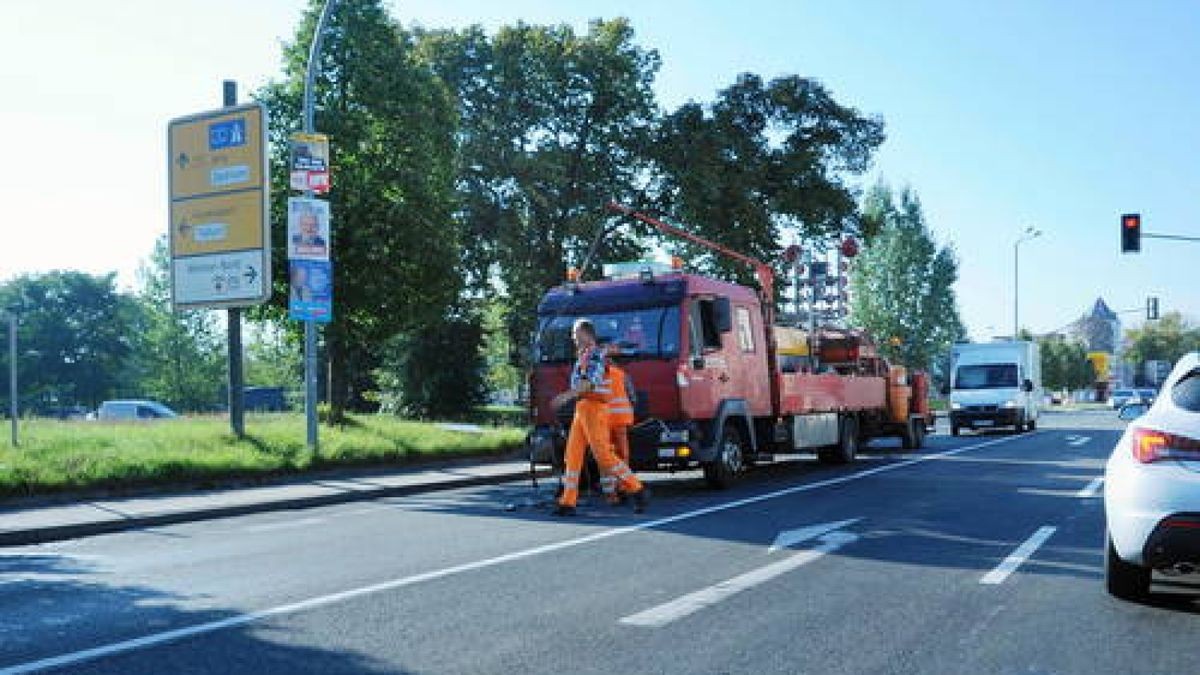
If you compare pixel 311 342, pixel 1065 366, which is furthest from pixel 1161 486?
pixel 1065 366

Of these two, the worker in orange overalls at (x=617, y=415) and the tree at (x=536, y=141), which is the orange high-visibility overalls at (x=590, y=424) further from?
the tree at (x=536, y=141)

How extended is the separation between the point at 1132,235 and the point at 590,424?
26583 millimetres

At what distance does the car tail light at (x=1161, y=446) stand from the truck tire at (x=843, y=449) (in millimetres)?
13158

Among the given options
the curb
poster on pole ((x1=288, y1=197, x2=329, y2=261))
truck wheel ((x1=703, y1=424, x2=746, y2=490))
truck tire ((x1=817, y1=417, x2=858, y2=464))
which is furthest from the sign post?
truck tire ((x1=817, y1=417, x2=858, y2=464))

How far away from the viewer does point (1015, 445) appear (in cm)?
2559

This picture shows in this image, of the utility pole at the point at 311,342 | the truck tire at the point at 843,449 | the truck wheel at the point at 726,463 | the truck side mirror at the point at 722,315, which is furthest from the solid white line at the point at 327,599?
the utility pole at the point at 311,342

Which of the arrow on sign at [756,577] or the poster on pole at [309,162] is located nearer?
the arrow on sign at [756,577]

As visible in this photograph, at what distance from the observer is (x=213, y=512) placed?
12.4 m

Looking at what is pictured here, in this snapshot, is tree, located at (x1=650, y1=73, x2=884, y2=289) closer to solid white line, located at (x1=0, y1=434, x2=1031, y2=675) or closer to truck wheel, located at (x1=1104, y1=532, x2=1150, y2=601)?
solid white line, located at (x1=0, y1=434, x2=1031, y2=675)

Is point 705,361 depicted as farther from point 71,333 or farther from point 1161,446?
point 71,333

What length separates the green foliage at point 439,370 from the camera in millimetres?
39469

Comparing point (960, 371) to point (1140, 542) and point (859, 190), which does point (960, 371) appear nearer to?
point (859, 190)

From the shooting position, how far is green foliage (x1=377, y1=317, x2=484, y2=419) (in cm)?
3947

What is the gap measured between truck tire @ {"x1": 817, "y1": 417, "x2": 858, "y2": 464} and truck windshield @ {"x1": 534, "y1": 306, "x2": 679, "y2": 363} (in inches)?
265
